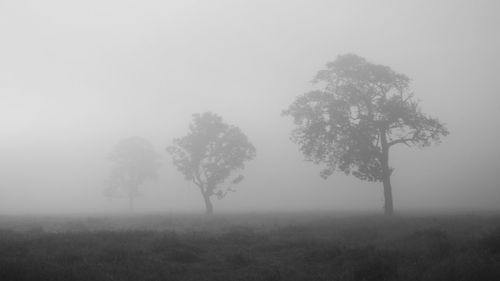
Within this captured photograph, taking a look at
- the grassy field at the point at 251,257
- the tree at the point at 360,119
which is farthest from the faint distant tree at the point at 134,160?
the grassy field at the point at 251,257

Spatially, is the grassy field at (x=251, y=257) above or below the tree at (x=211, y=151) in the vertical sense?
below

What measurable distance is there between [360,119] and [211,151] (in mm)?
20795

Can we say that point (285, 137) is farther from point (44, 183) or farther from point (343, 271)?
point (343, 271)

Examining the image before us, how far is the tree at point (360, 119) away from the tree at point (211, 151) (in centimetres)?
1404

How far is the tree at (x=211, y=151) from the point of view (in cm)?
4203

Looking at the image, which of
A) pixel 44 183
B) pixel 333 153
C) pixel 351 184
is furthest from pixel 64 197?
pixel 333 153

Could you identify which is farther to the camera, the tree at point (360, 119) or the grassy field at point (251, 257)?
the tree at point (360, 119)

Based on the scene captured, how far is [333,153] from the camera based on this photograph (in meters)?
28.5

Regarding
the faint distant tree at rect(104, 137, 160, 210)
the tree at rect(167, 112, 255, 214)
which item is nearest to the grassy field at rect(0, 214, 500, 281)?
the tree at rect(167, 112, 255, 214)

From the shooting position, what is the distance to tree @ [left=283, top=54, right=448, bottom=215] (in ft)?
88.2

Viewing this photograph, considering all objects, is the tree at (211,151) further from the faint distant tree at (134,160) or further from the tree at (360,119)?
the faint distant tree at (134,160)

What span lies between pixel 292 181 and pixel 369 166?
10932 cm

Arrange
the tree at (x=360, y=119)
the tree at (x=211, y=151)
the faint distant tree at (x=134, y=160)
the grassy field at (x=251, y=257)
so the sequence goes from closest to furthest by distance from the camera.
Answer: the grassy field at (x=251, y=257)
the tree at (x=360, y=119)
the tree at (x=211, y=151)
the faint distant tree at (x=134, y=160)

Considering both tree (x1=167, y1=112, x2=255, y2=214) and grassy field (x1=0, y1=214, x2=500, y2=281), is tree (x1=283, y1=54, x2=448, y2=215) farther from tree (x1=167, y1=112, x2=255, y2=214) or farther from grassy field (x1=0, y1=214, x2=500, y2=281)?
tree (x1=167, y1=112, x2=255, y2=214)
